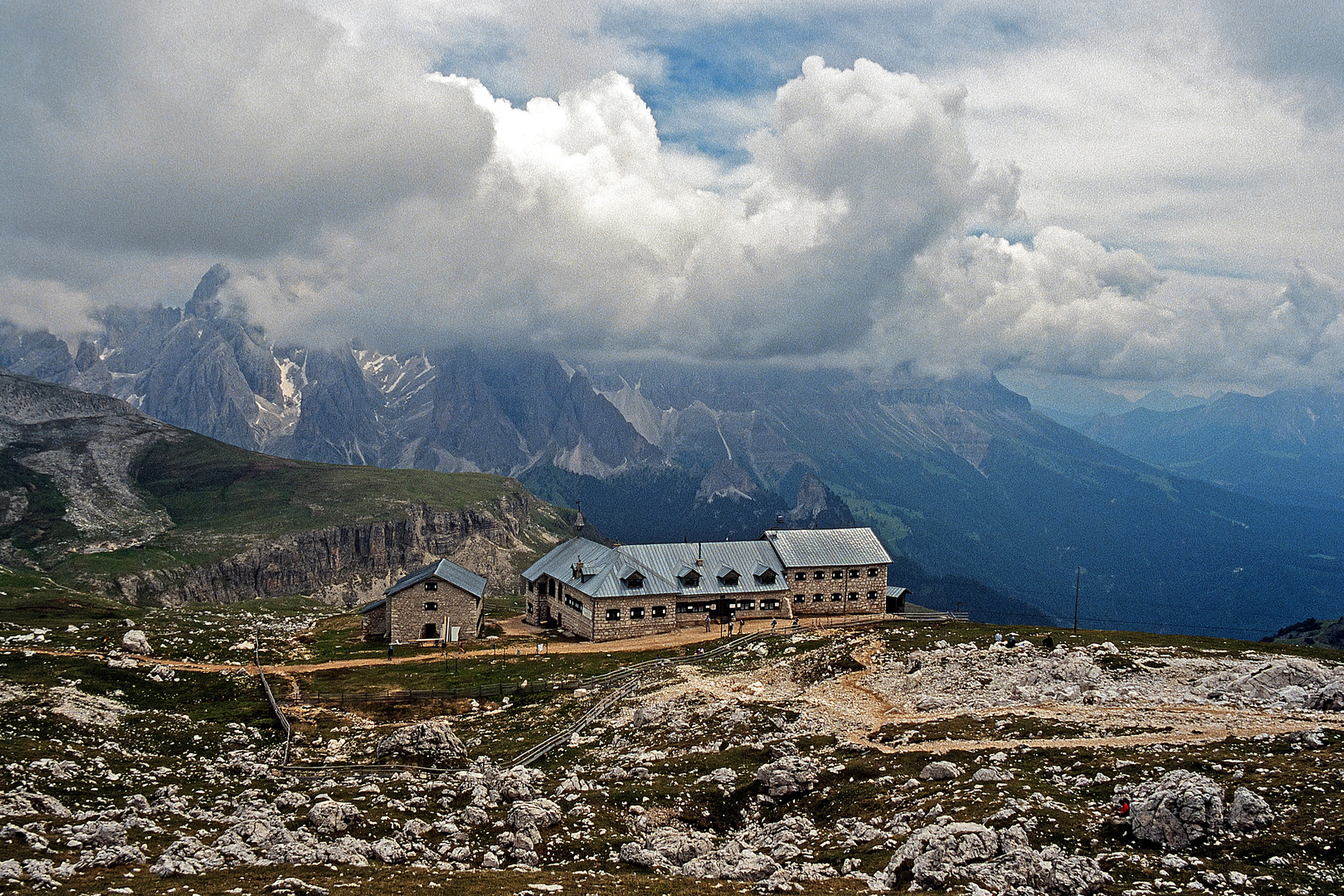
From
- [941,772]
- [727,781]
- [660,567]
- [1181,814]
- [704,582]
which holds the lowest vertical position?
[727,781]

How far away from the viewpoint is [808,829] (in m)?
40.5

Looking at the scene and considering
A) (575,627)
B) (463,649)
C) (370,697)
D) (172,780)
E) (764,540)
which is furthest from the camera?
(764,540)

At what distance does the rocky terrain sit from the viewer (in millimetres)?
32812

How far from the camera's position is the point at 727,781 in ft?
152

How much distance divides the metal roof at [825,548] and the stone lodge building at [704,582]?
0.40ft

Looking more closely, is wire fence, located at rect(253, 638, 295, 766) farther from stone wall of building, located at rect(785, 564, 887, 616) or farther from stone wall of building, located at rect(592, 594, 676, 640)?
stone wall of building, located at rect(785, 564, 887, 616)

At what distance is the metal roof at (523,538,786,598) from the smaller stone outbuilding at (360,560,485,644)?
511 inches

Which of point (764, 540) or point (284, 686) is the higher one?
point (764, 540)

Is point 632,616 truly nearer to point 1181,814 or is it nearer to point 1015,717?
point 1015,717

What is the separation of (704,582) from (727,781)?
65.4m

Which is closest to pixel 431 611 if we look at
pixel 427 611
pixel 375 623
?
pixel 427 611

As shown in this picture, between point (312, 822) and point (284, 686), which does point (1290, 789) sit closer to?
point (312, 822)

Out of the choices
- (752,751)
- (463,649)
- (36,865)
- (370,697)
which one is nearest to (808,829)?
(752,751)

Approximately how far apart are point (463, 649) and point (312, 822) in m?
60.8
